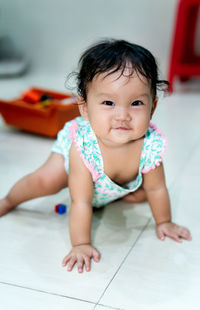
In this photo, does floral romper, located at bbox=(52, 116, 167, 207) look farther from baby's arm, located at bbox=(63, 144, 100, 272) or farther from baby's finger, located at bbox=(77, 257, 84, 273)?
baby's finger, located at bbox=(77, 257, 84, 273)

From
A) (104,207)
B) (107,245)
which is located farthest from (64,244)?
(104,207)

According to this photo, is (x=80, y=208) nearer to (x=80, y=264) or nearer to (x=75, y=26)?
(x=80, y=264)

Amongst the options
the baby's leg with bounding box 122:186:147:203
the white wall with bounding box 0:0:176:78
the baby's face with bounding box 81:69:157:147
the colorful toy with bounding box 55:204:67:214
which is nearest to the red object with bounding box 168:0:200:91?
the white wall with bounding box 0:0:176:78

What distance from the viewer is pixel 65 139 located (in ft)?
3.31

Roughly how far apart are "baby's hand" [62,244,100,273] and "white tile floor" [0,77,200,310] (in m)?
0.01

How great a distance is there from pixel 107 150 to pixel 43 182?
194mm

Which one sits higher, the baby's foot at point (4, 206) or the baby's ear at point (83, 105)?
the baby's ear at point (83, 105)

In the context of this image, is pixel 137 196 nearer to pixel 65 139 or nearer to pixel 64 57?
pixel 65 139

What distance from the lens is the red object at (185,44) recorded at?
198cm

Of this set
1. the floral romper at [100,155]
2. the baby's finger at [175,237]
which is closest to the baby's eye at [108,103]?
the floral romper at [100,155]

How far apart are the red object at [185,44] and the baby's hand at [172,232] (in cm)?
99

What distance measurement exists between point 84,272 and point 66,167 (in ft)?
0.84

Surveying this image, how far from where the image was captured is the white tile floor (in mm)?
782

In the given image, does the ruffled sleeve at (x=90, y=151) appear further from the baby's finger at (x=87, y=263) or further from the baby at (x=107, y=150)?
the baby's finger at (x=87, y=263)
